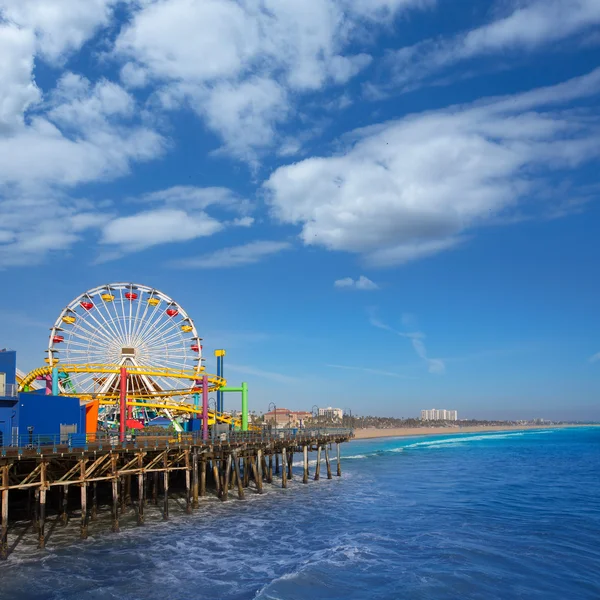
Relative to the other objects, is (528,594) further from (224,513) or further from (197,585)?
(224,513)

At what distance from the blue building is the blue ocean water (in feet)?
21.6

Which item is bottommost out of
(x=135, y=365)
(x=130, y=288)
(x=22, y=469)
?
(x=22, y=469)

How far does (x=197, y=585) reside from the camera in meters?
23.3

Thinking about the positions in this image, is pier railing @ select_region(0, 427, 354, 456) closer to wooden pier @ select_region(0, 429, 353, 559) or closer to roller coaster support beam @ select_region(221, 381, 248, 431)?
wooden pier @ select_region(0, 429, 353, 559)

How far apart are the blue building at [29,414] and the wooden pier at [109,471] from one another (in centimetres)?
104

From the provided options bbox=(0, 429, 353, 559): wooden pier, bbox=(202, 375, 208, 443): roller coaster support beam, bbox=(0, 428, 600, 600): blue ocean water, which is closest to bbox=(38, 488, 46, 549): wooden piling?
bbox=(0, 429, 353, 559): wooden pier

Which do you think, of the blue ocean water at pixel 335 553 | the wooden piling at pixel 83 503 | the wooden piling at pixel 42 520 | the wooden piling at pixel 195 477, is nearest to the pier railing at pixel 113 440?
the wooden piling at pixel 195 477

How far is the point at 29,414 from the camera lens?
3503 centimetres

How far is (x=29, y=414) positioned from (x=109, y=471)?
626cm

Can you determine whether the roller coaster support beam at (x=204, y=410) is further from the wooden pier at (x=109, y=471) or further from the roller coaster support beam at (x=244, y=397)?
the roller coaster support beam at (x=244, y=397)

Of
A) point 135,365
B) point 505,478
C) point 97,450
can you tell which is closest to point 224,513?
point 97,450

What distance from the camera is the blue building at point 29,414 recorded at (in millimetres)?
33312

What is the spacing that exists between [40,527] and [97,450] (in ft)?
15.9

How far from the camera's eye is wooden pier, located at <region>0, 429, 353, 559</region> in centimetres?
2805
